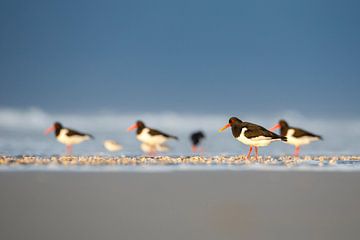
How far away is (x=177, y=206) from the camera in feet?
20.6

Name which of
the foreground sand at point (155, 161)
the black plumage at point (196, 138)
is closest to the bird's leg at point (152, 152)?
the foreground sand at point (155, 161)

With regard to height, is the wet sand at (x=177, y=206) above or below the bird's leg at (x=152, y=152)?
below

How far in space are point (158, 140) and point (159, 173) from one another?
5.37 metres

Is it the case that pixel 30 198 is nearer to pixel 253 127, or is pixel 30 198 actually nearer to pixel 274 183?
pixel 274 183

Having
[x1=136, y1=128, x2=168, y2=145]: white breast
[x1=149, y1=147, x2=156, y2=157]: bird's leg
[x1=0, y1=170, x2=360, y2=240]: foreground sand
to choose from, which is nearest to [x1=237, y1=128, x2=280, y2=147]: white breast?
[x1=149, y1=147, x2=156, y2=157]: bird's leg

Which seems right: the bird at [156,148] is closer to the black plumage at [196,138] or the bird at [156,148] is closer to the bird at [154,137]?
the bird at [154,137]

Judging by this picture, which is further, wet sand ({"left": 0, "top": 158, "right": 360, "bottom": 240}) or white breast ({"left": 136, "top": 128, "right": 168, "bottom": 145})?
white breast ({"left": 136, "top": 128, "right": 168, "bottom": 145})

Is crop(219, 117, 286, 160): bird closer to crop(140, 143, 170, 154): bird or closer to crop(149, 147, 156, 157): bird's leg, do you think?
crop(149, 147, 156, 157): bird's leg

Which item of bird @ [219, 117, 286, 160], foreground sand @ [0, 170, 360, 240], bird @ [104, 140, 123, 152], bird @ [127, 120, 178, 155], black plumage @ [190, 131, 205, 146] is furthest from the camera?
black plumage @ [190, 131, 205, 146]

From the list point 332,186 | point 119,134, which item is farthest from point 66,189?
point 119,134

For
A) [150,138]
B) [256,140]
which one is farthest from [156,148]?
[256,140]

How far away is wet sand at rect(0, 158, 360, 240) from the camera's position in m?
5.35

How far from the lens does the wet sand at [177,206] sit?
211 inches

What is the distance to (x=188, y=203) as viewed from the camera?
21.2 feet
